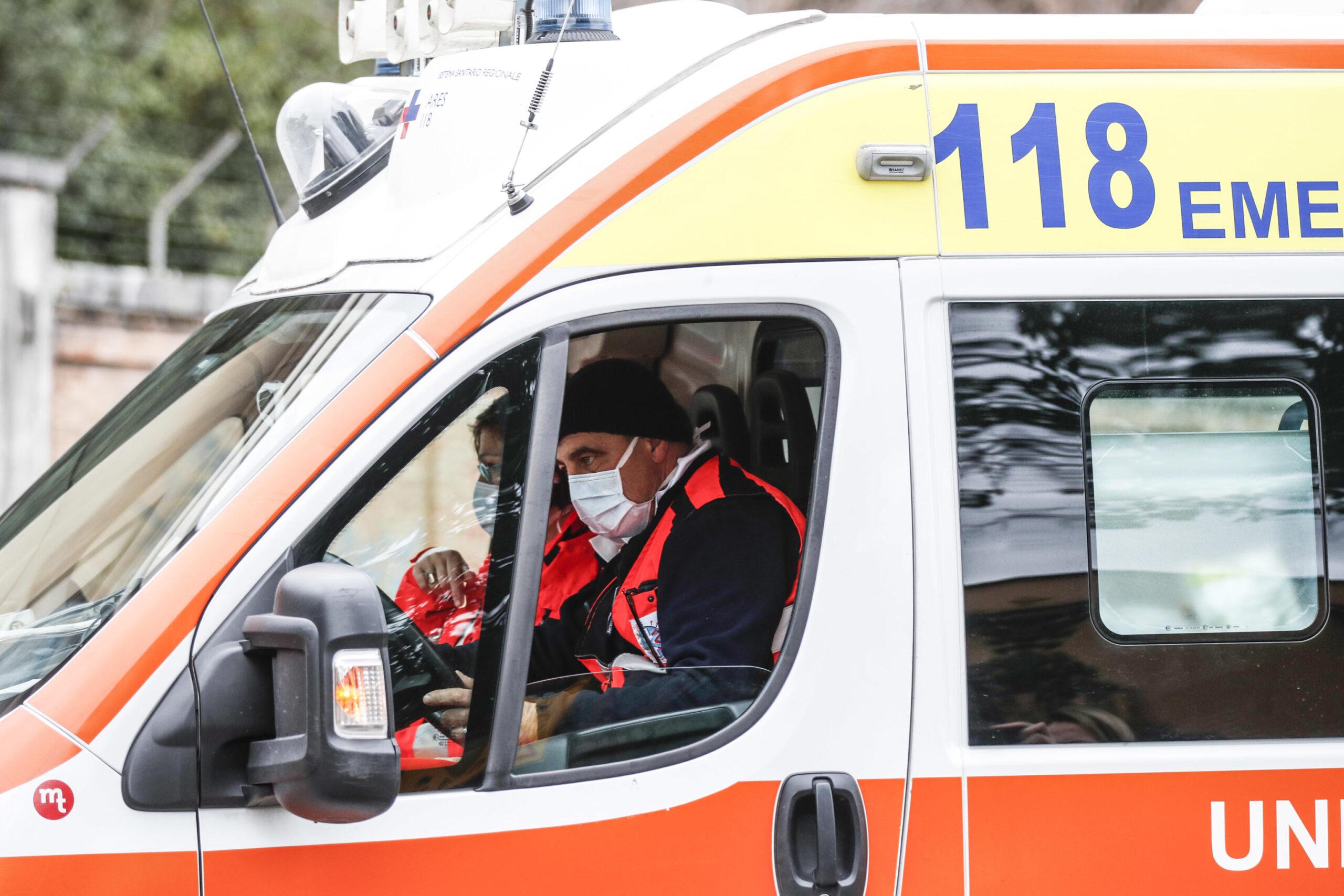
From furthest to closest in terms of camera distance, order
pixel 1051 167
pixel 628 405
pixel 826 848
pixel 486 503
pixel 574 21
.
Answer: pixel 628 405 → pixel 574 21 → pixel 1051 167 → pixel 486 503 → pixel 826 848

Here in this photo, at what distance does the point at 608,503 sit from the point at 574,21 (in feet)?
3.13

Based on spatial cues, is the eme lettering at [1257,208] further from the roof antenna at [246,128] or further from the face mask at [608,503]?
the roof antenna at [246,128]

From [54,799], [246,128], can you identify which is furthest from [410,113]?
[54,799]

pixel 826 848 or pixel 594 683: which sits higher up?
pixel 594 683

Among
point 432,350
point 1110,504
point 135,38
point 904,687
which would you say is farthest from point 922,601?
point 135,38

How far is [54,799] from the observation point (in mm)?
1858

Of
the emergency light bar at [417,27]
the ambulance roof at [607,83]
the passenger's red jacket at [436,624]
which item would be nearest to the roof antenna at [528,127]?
the ambulance roof at [607,83]

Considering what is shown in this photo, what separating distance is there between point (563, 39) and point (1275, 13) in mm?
1477

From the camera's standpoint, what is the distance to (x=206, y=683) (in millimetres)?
1871

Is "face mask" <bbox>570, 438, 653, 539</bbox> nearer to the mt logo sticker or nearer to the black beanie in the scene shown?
the black beanie

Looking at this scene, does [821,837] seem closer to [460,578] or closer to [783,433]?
[460,578]

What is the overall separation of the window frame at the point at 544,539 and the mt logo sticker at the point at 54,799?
1.87ft

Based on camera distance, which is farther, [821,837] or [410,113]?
[410,113]

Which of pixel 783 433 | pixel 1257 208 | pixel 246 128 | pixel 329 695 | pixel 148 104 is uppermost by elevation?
pixel 148 104
